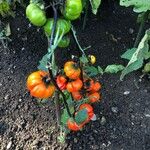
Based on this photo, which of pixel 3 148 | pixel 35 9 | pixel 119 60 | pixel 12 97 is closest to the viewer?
pixel 35 9

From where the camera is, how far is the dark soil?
1.70 metres

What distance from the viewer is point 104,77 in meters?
1.91

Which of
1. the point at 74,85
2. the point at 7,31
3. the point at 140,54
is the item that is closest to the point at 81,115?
the point at 74,85

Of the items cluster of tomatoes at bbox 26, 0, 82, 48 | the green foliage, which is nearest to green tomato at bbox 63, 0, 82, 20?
cluster of tomatoes at bbox 26, 0, 82, 48

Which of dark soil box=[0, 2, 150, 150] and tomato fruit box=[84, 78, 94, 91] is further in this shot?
dark soil box=[0, 2, 150, 150]

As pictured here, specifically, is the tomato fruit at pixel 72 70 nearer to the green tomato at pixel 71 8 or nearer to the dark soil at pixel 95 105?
the green tomato at pixel 71 8

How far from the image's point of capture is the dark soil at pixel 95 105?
1.70 m

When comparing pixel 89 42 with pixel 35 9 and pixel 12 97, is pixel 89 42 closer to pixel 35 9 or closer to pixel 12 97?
pixel 12 97

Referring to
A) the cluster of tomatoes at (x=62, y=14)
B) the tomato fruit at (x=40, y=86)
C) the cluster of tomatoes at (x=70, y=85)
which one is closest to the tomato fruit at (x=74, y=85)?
the cluster of tomatoes at (x=70, y=85)

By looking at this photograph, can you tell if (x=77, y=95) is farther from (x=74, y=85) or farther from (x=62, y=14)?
(x=62, y=14)

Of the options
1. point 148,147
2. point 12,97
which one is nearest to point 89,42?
point 12,97

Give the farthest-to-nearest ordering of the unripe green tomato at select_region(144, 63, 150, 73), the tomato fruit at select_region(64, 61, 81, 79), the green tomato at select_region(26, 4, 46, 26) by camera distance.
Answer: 1. the unripe green tomato at select_region(144, 63, 150, 73)
2. the tomato fruit at select_region(64, 61, 81, 79)
3. the green tomato at select_region(26, 4, 46, 26)

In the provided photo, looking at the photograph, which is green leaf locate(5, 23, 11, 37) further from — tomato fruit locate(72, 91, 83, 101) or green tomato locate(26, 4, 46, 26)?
green tomato locate(26, 4, 46, 26)

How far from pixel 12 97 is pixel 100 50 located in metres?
0.53
